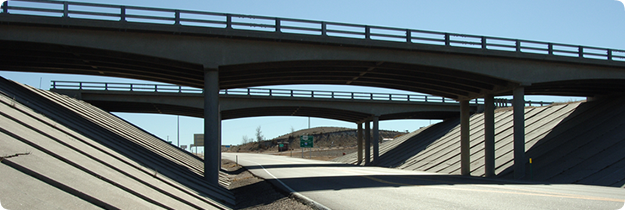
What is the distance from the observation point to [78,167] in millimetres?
8141

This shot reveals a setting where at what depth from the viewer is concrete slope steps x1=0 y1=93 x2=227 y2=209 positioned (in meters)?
6.72

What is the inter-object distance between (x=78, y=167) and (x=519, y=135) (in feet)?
70.1

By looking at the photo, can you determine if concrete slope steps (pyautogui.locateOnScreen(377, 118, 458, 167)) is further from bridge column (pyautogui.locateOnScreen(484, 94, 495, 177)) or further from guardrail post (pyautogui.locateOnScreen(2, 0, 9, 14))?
guardrail post (pyautogui.locateOnScreen(2, 0, 9, 14))

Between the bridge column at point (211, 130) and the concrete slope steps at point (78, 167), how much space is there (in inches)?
263

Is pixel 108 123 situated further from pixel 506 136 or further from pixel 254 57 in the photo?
pixel 506 136

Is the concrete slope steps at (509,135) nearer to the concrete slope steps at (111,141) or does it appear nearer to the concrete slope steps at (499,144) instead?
the concrete slope steps at (499,144)

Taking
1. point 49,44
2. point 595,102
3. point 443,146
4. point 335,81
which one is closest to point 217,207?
point 49,44

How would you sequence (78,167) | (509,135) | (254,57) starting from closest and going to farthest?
(78,167) → (254,57) → (509,135)

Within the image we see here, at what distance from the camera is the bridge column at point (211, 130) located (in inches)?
731

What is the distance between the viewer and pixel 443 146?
38438 mm

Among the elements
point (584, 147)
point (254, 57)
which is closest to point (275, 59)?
point (254, 57)

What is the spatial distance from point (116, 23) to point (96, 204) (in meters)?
13.5

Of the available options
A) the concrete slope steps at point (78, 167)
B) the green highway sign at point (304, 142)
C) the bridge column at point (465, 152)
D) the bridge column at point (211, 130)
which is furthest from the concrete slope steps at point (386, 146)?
the concrete slope steps at point (78, 167)

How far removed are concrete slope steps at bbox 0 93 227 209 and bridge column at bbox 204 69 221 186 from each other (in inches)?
263
